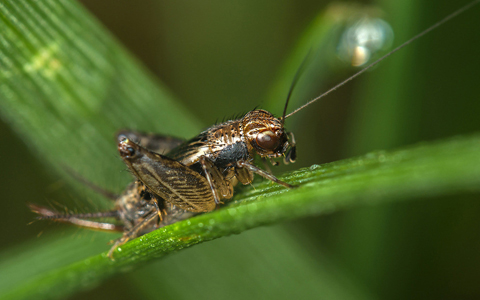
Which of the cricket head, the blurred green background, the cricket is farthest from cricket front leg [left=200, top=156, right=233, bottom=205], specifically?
the blurred green background

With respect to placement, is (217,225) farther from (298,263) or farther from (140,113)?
(140,113)

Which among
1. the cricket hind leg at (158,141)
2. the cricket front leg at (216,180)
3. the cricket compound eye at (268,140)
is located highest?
the cricket hind leg at (158,141)

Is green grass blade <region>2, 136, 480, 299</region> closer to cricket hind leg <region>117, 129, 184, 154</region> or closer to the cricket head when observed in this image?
the cricket head

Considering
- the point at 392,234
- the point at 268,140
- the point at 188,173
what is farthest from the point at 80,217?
the point at 392,234

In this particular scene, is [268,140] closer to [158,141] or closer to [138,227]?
[158,141]

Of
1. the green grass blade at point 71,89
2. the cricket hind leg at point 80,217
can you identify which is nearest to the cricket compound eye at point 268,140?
the green grass blade at point 71,89

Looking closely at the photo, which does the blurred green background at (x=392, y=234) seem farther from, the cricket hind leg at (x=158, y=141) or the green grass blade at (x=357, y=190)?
the green grass blade at (x=357, y=190)

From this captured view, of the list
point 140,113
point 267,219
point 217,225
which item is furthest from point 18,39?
point 267,219
